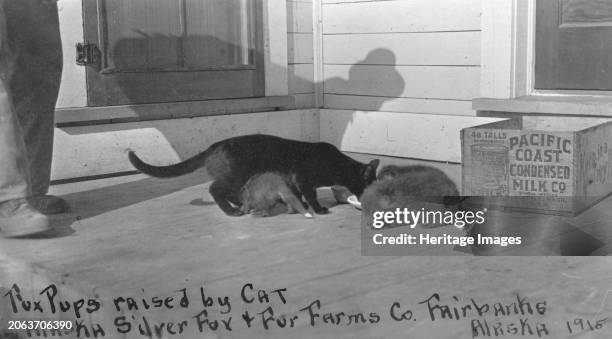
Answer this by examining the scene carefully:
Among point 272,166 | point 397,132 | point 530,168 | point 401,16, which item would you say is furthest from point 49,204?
point 401,16

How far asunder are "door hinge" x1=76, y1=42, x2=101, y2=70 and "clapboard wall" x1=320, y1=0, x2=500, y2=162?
1.67 metres

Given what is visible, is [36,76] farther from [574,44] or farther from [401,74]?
[574,44]

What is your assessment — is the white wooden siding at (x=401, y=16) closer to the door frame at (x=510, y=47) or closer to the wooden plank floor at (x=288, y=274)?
the door frame at (x=510, y=47)

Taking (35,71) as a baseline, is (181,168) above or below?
below

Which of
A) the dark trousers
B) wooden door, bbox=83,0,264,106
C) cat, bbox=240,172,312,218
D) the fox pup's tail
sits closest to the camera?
cat, bbox=240,172,312,218

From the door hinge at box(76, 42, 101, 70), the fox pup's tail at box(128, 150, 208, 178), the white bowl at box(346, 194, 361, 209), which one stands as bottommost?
the white bowl at box(346, 194, 361, 209)

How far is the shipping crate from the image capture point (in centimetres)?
288

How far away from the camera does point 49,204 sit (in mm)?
3678

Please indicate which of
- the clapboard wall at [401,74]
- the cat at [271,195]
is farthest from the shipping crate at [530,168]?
the clapboard wall at [401,74]

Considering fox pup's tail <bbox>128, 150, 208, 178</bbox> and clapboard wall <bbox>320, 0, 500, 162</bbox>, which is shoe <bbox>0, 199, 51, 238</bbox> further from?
clapboard wall <bbox>320, 0, 500, 162</bbox>
